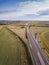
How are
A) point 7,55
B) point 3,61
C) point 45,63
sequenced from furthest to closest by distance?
point 7,55 < point 3,61 < point 45,63

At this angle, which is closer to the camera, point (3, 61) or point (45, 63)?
point (45, 63)

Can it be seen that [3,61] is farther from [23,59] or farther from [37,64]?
[37,64]

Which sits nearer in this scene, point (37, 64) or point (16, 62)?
point (37, 64)

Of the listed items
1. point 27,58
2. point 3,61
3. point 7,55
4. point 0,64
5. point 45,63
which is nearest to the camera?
point 45,63

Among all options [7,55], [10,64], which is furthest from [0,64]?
[7,55]

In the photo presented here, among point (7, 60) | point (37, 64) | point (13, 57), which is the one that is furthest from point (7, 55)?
point (37, 64)

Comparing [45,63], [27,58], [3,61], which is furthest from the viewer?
[27,58]

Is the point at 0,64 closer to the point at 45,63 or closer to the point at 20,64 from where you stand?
the point at 20,64

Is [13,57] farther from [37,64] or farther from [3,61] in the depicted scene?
[37,64]

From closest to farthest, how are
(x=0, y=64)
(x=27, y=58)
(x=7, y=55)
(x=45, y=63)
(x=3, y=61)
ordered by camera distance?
1. (x=45, y=63)
2. (x=0, y=64)
3. (x=3, y=61)
4. (x=27, y=58)
5. (x=7, y=55)
